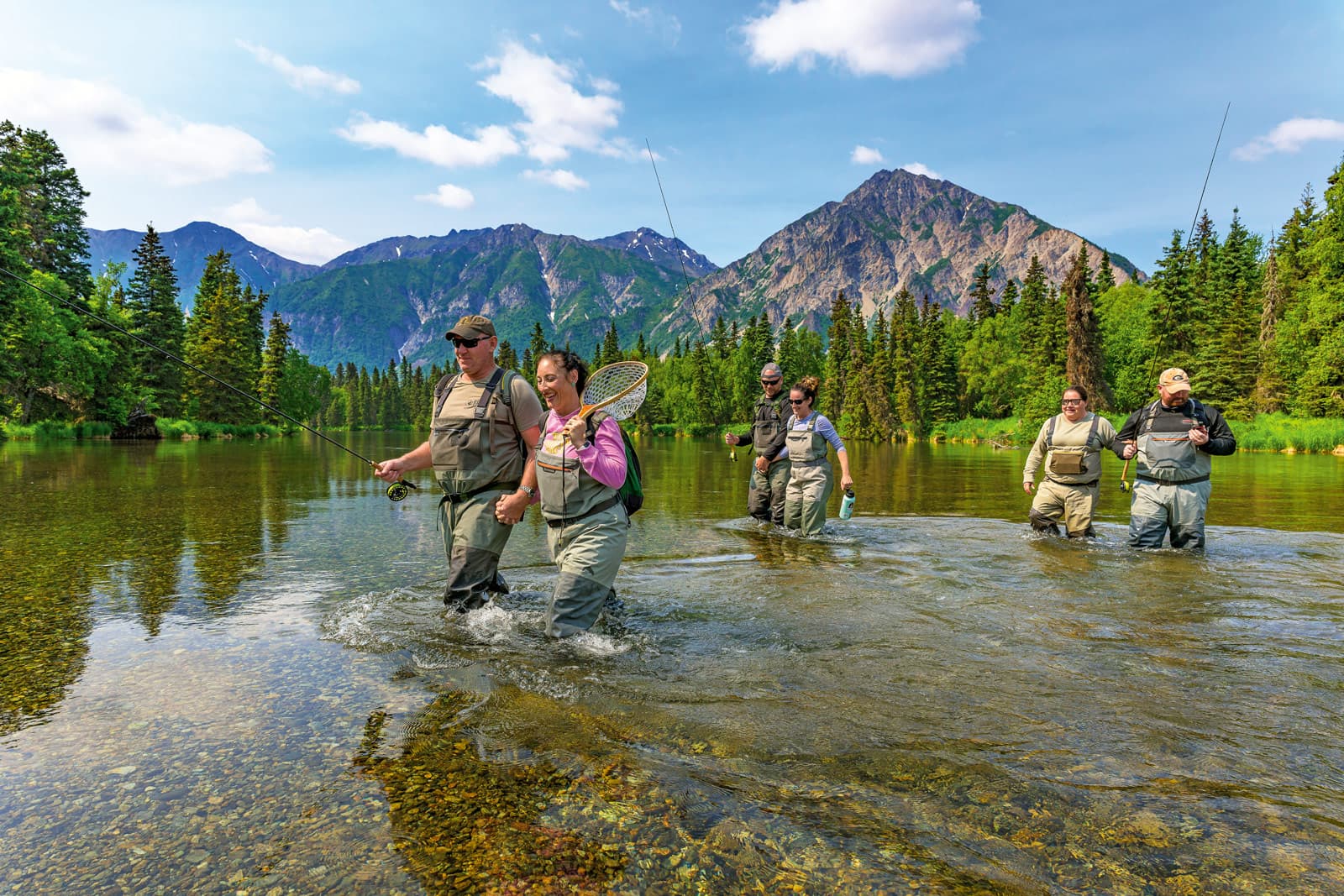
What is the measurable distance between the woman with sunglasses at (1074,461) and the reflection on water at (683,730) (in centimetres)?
163

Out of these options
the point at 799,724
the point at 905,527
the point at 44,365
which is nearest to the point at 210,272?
the point at 44,365

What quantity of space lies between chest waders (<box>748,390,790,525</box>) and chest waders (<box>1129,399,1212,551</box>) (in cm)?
526

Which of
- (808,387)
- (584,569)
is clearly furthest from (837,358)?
(584,569)

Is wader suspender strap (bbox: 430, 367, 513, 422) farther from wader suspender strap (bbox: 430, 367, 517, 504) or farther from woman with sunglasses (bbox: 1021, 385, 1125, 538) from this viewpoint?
woman with sunglasses (bbox: 1021, 385, 1125, 538)

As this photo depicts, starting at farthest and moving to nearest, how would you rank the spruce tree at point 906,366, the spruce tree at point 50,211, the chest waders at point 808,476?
the spruce tree at point 906,366, the spruce tree at point 50,211, the chest waders at point 808,476

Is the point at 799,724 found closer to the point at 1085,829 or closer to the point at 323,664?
the point at 1085,829

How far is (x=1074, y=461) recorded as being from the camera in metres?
10.7

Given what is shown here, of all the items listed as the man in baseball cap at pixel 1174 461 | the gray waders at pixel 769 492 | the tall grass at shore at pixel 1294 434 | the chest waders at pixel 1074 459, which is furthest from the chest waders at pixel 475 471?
the tall grass at shore at pixel 1294 434

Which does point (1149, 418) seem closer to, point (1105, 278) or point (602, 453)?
point (602, 453)

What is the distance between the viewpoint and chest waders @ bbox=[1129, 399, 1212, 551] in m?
9.64

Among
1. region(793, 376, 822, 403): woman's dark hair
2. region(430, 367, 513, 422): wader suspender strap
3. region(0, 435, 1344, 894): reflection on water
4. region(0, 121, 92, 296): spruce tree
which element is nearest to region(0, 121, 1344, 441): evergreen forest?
region(0, 121, 92, 296): spruce tree

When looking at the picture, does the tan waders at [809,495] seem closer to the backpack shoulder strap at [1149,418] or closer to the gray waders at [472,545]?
the backpack shoulder strap at [1149,418]

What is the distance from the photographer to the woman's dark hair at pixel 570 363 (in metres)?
5.60

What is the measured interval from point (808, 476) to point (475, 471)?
7010 mm
